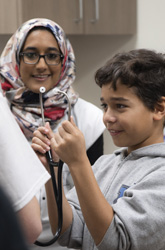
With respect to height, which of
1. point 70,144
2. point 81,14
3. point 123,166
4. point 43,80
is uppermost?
point 81,14

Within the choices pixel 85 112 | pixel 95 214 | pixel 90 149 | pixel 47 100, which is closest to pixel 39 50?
pixel 47 100

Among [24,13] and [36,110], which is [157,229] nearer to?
[36,110]

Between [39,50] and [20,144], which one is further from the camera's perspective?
[39,50]

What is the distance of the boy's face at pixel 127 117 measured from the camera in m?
1.11

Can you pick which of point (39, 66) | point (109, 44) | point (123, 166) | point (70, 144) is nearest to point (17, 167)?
point (70, 144)

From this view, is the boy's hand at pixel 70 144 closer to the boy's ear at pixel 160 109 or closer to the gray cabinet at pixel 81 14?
the boy's ear at pixel 160 109

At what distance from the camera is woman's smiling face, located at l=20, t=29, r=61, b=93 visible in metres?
1.69

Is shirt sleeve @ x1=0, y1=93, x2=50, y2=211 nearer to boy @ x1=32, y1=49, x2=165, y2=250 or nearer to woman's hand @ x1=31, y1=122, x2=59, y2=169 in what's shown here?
boy @ x1=32, y1=49, x2=165, y2=250

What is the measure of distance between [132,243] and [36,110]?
38.0 inches

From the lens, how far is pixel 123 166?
117cm

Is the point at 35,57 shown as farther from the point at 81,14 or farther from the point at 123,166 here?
the point at 81,14

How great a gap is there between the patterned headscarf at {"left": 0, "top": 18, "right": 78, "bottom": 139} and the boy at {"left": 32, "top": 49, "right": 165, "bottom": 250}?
57cm

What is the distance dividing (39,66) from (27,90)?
14 cm

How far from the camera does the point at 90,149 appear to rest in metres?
1.78
